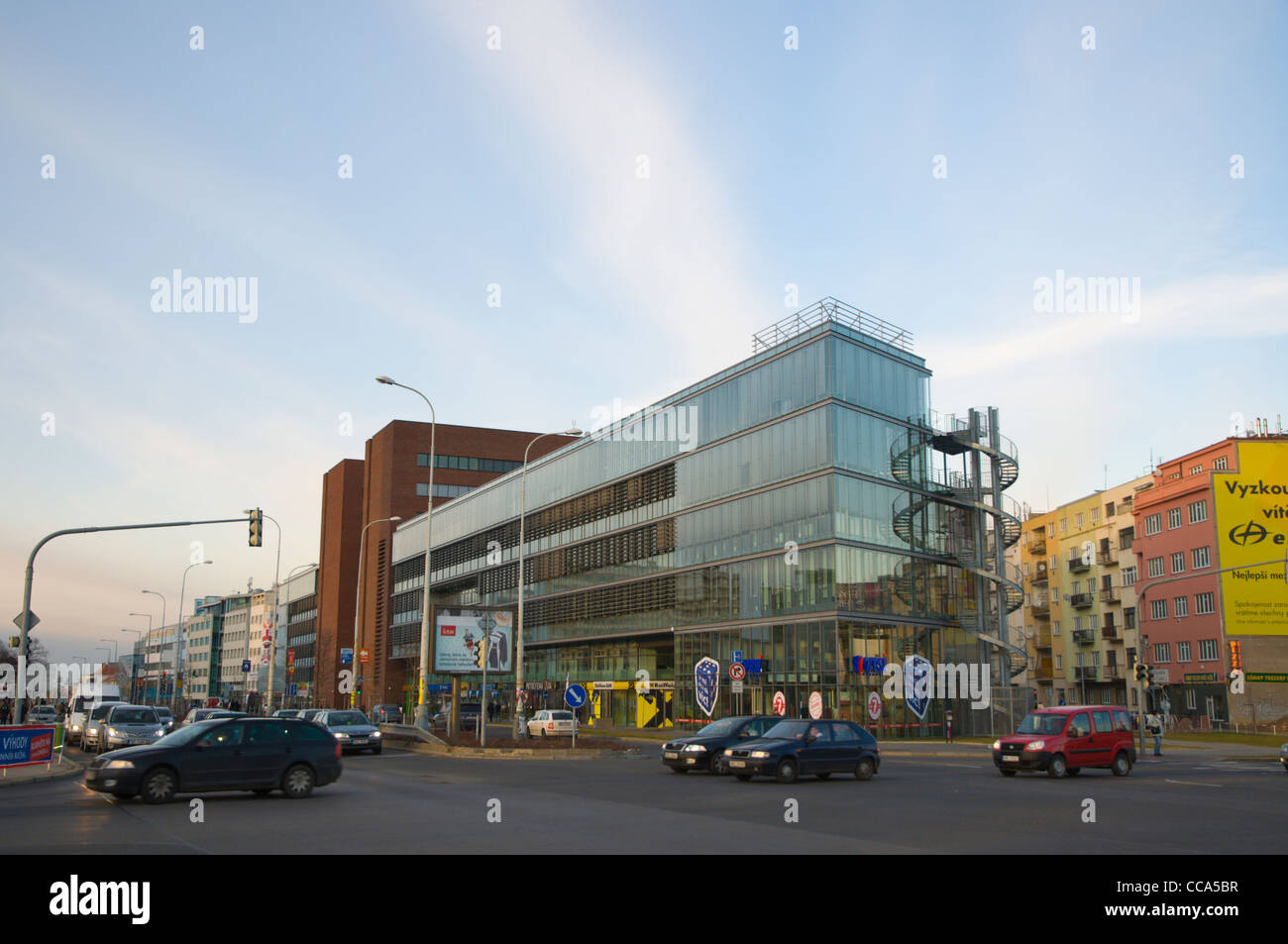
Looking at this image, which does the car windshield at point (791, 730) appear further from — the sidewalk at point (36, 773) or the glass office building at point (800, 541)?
the glass office building at point (800, 541)

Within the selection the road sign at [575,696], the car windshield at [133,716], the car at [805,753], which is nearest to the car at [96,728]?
the car windshield at [133,716]

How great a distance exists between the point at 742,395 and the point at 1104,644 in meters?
47.9

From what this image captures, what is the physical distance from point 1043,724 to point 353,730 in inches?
886

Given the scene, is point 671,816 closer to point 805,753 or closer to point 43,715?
point 805,753

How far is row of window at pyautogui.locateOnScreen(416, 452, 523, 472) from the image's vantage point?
98375 millimetres

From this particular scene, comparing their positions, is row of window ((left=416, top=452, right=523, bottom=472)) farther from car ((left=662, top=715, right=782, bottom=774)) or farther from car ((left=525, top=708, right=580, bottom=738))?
car ((left=662, top=715, right=782, bottom=774))

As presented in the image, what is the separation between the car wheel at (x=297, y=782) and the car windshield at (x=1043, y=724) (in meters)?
16.7

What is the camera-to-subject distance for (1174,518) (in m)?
72.1

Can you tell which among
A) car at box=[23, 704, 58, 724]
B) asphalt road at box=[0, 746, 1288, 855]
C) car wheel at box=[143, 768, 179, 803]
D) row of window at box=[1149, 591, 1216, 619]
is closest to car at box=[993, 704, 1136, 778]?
asphalt road at box=[0, 746, 1288, 855]

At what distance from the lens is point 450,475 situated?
98250 millimetres

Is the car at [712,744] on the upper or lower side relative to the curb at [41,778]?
upper

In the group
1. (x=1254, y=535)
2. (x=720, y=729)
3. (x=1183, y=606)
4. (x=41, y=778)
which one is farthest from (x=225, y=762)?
(x=1183, y=606)

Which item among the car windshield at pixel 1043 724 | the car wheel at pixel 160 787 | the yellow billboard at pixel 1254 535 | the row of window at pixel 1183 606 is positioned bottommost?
the car wheel at pixel 160 787

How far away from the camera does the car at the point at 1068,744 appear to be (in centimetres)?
2467
